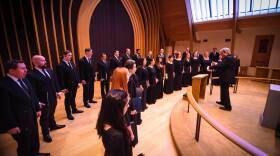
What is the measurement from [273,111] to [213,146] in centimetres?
180

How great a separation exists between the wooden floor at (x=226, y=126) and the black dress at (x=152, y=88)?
87cm

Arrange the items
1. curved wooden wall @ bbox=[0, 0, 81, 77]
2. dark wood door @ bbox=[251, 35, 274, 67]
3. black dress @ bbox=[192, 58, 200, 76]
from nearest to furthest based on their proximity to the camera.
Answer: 1. curved wooden wall @ bbox=[0, 0, 81, 77]
2. black dress @ bbox=[192, 58, 200, 76]
3. dark wood door @ bbox=[251, 35, 274, 67]

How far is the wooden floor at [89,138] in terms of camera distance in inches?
110

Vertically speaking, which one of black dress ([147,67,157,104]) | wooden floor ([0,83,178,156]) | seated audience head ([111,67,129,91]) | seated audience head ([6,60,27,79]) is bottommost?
wooden floor ([0,83,178,156])

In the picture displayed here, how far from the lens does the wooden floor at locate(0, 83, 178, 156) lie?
9.18 feet

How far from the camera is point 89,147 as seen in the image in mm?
2887

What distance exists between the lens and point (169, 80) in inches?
234

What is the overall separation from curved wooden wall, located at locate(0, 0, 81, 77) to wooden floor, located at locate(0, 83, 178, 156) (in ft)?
11.7

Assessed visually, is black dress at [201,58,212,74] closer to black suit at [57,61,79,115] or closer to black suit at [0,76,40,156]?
black suit at [57,61,79,115]

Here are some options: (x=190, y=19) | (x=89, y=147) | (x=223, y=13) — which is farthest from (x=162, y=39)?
(x=89, y=147)

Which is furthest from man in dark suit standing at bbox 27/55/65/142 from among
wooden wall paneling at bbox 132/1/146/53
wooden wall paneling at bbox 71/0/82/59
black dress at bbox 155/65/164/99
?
wooden wall paneling at bbox 132/1/146/53

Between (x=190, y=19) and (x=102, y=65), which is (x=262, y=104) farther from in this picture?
(x=190, y=19)

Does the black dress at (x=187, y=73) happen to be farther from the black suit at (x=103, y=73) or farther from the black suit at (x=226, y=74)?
the black suit at (x=103, y=73)

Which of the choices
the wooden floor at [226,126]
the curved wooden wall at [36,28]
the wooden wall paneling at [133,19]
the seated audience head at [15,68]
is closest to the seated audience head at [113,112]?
the seated audience head at [15,68]
